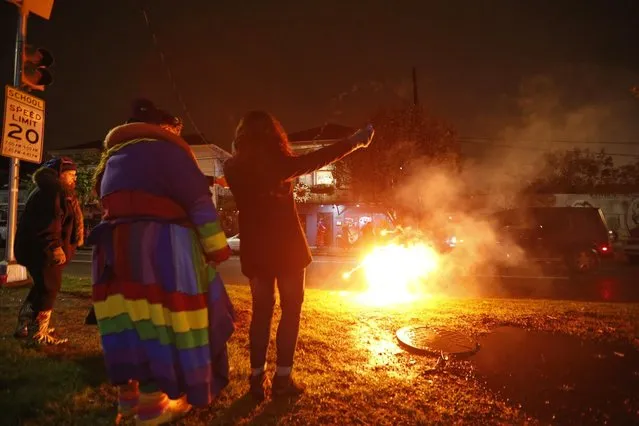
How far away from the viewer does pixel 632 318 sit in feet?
15.9

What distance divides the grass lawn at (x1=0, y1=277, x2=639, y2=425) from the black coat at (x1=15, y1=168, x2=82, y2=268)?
0.79m

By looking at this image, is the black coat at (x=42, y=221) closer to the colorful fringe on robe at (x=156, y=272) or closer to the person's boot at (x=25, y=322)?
the person's boot at (x=25, y=322)

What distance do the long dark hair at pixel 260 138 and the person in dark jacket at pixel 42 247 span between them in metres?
2.07

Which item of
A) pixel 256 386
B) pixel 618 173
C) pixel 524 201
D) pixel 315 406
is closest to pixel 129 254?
pixel 256 386

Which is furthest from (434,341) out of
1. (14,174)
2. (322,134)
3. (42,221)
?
(322,134)

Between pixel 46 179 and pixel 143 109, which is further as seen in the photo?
pixel 46 179

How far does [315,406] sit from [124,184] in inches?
69.1

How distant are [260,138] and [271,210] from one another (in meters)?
0.49

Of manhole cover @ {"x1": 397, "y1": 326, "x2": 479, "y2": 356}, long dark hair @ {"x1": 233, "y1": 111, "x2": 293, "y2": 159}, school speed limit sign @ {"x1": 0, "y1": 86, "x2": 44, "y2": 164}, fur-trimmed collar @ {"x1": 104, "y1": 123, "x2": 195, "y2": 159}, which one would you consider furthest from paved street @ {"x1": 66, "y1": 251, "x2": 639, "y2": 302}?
fur-trimmed collar @ {"x1": 104, "y1": 123, "x2": 195, "y2": 159}

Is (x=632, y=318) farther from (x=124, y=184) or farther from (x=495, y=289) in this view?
(x=124, y=184)

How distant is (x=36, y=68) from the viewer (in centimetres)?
643

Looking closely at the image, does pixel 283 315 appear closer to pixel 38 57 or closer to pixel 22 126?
pixel 22 126

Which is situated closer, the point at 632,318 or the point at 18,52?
the point at 632,318

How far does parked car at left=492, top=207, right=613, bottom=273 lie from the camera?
12.3 m
